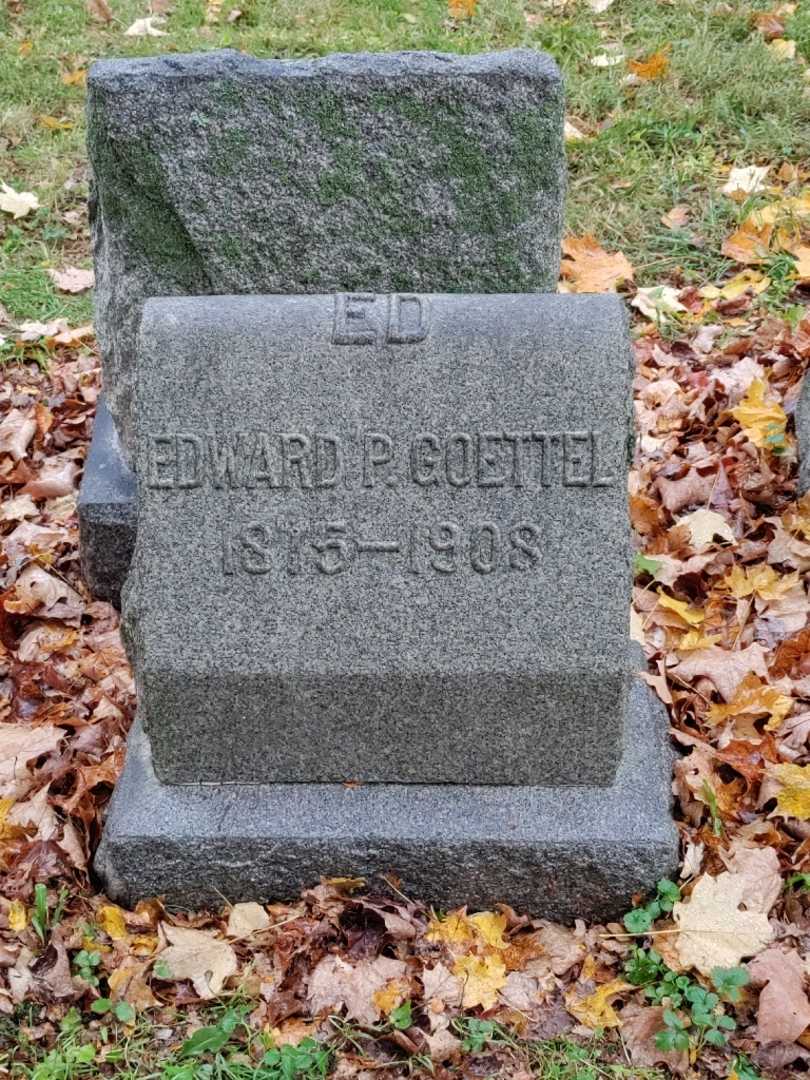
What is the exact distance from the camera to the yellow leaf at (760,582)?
129 inches

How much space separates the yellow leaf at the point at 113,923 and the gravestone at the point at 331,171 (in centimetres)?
148

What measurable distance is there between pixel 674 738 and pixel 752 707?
203 millimetres

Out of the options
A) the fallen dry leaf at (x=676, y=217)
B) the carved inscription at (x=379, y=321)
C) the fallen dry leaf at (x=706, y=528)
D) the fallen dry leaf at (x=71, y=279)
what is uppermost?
the carved inscription at (x=379, y=321)

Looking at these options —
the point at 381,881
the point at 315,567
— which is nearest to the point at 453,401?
the point at 315,567

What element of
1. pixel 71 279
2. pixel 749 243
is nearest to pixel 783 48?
pixel 749 243

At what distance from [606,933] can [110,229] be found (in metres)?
2.03

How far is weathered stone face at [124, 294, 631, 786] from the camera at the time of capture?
234 cm

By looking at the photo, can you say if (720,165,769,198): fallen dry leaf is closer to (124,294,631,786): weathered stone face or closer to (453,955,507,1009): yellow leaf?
(124,294,631,786): weathered stone face

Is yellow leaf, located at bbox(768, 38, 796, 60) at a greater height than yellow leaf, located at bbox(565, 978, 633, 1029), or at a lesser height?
greater

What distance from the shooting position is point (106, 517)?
3404mm

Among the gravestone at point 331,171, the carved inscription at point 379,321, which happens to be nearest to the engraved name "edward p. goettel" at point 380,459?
the carved inscription at point 379,321

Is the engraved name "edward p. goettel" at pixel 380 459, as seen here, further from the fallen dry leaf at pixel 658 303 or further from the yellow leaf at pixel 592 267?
the yellow leaf at pixel 592 267

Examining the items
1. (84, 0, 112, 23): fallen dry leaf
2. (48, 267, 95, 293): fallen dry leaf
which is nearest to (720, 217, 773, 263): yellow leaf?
(48, 267, 95, 293): fallen dry leaf

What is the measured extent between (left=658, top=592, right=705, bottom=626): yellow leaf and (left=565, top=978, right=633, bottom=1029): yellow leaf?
3.66ft
